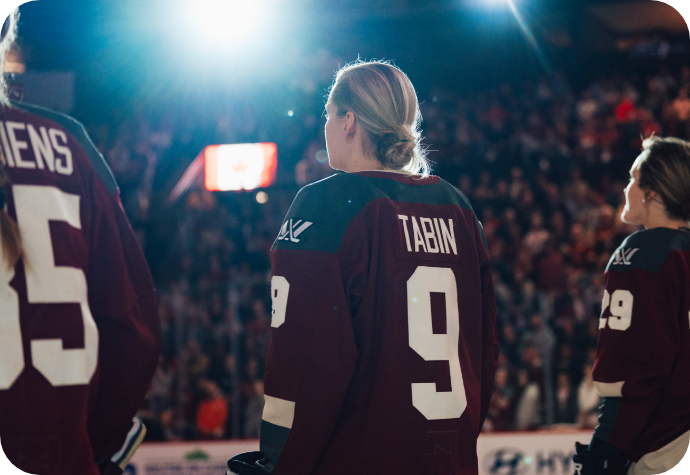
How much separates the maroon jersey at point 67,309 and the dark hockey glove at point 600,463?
1.68 metres

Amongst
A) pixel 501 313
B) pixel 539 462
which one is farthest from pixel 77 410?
pixel 501 313

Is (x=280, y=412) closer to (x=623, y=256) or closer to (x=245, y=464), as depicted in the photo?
(x=245, y=464)

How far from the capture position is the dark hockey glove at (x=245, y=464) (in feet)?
5.18

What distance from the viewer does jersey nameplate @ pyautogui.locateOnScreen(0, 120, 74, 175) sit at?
51.7 inches

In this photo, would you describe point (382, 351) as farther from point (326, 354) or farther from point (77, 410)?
point (77, 410)

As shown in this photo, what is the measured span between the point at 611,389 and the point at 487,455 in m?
4.02

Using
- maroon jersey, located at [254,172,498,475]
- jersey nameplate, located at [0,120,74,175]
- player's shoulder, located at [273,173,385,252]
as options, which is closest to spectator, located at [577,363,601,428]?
maroon jersey, located at [254,172,498,475]

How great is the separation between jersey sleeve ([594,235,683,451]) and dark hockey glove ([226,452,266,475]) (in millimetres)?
1378

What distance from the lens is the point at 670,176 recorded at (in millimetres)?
2461

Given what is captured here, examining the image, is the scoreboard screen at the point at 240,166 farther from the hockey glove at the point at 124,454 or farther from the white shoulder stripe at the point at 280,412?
the hockey glove at the point at 124,454

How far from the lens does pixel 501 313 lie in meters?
8.49

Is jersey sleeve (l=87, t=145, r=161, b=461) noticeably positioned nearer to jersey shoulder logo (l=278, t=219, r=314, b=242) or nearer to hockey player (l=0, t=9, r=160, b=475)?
hockey player (l=0, t=9, r=160, b=475)

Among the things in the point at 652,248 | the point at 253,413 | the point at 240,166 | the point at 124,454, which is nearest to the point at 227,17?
the point at 240,166

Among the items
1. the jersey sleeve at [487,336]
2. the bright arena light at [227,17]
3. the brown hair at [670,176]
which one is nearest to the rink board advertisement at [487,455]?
the brown hair at [670,176]
